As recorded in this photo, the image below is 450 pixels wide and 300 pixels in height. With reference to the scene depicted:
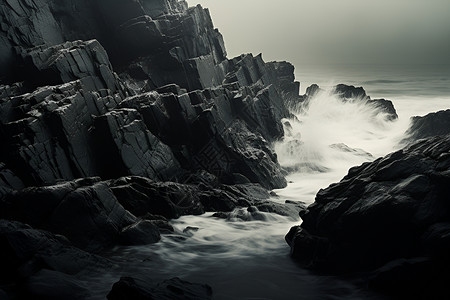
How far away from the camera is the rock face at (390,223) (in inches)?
482

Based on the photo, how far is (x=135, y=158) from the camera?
2423 cm

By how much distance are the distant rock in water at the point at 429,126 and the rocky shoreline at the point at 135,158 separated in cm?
2163

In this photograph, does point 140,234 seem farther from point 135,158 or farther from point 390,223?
point 390,223

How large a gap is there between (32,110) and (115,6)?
70.8 ft

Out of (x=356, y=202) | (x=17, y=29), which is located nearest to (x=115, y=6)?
(x=17, y=29)

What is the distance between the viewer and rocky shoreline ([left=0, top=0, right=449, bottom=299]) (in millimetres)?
13305

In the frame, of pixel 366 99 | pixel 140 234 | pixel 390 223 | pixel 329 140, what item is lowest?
pixel 140 234

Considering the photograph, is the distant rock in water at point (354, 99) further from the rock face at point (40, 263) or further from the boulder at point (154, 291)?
the boulder at point (154, 291)

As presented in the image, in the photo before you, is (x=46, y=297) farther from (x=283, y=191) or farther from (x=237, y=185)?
(x=283, y=191)

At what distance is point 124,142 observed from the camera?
24.0m

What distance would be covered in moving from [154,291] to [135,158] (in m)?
14.0

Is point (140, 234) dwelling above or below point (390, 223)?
below

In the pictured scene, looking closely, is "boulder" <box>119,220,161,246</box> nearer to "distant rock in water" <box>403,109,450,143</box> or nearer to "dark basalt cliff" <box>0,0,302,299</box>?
"dark basalt cliff" <box>0,0,302,299</box>

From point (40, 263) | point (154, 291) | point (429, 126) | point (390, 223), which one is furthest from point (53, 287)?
point (429, 126)
